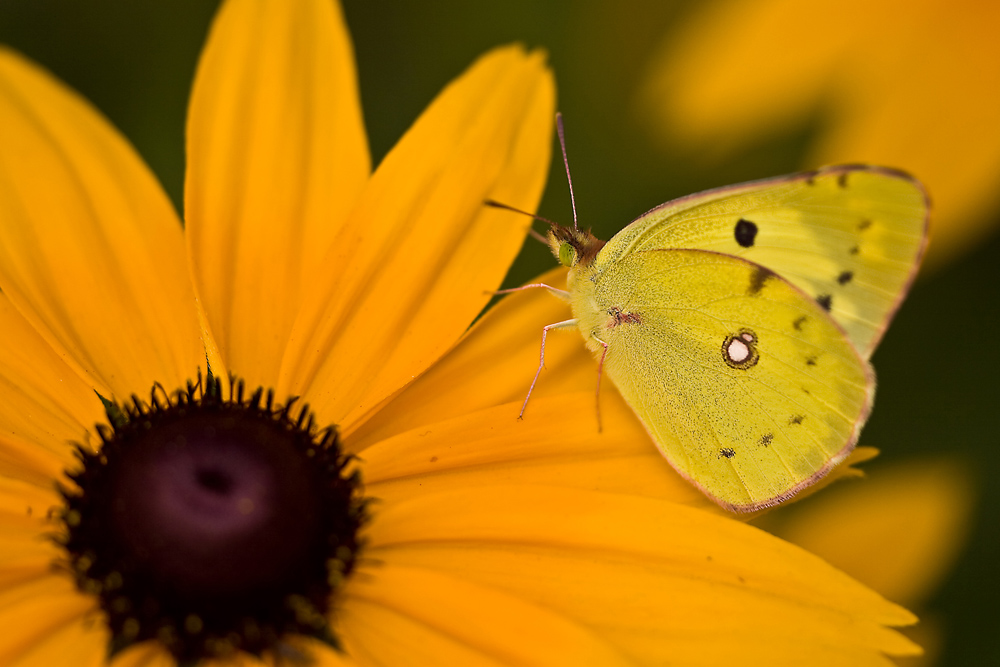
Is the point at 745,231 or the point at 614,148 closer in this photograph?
the point at 745,231

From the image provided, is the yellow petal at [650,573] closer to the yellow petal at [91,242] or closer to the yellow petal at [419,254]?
the yellow petal at [419,254]

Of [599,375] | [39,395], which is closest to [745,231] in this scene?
[599,375]

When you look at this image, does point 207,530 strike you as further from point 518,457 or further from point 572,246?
Result: point 572,246

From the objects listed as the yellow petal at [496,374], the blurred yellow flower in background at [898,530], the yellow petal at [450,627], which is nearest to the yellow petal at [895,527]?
the blurred yellow flower in background at [898,530]

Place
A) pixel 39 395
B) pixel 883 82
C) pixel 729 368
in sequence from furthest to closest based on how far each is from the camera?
pixel 883 82, pixel 729 368, pixel 39 395

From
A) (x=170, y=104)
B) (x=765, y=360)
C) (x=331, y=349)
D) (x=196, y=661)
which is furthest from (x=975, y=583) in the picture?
(x=170, y=104)
